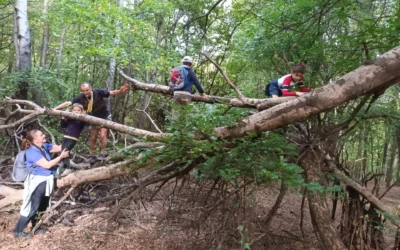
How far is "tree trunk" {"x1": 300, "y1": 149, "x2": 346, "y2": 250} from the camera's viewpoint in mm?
3373

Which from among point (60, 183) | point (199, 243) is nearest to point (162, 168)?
point (199, 243)

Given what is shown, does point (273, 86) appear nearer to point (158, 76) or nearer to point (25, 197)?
point (25, 197)

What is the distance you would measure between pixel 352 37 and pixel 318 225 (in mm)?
2308

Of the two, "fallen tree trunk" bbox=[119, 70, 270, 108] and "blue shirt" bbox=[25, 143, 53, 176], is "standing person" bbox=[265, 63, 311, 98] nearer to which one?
"fallen tree trunk" bbox=[119, 70, 270, 108]

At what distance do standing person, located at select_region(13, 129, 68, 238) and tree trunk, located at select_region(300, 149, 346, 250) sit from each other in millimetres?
3405

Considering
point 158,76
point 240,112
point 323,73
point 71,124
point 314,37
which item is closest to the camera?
point 240,112

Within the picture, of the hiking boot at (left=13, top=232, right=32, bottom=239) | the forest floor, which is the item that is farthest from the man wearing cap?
the hiking boot at (left=13, top=232, right=32, bottom=239)

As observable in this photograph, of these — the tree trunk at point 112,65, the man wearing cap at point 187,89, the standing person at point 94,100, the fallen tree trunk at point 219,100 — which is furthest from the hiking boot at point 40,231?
the tree trunk at point 112,65

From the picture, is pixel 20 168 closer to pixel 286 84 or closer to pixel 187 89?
pixel 187 89

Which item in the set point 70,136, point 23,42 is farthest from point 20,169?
point 23,42

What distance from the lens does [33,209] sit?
4.20 metres

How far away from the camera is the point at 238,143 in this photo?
10.1ft

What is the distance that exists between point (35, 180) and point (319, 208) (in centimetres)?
388

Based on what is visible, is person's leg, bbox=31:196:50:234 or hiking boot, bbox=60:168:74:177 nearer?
person's leg, bbox=31:196:50:234
